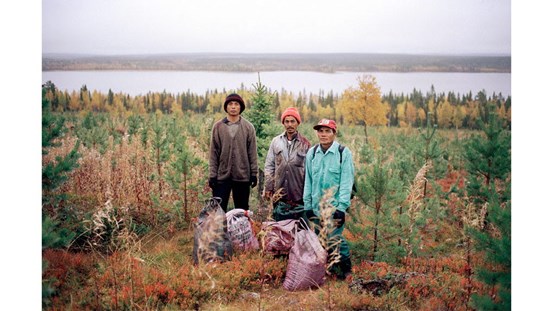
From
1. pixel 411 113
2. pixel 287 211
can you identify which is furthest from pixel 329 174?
pixel 411 113

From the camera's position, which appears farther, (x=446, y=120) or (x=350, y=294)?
(x=446, y=120)

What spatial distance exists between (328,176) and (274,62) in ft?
7.83

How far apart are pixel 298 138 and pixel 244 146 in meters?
0.74

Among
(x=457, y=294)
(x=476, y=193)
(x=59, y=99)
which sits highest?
(x=59, y=99)

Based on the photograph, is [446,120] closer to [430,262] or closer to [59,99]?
[430,262]

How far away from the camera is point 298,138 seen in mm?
5262

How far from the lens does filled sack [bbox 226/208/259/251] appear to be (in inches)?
214

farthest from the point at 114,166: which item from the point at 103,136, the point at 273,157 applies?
the point at 273,157

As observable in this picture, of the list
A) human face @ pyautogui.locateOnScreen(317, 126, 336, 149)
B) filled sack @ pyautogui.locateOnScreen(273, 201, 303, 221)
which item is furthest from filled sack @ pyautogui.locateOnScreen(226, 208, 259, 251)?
human face @ pyautogui.locateOnScreen(317, 126, 336, 149)

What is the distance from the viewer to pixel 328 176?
15.9 feet

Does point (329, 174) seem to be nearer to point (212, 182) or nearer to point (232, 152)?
point (232, 152)

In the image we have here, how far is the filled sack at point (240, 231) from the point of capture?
544 cm

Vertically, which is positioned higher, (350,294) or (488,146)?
(488,146)

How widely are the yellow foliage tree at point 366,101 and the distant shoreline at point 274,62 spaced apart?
14.6 m
